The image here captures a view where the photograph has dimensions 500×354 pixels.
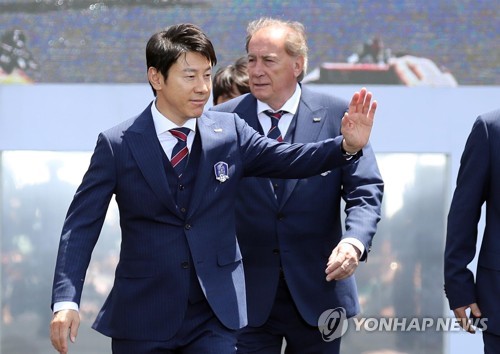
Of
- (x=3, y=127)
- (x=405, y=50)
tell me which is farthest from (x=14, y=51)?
(x=405, y=50)

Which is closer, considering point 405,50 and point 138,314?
point 138,314

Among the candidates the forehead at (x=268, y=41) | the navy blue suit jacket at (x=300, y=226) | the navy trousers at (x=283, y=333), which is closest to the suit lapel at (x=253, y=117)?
the navy blue suit jacket at (x=300, y=226)

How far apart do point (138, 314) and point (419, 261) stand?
4.01 meters

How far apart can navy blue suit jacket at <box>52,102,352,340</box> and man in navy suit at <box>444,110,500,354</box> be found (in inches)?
24.5

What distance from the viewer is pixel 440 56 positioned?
7.95 m

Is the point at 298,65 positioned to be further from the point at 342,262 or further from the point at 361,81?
the point at 361,81

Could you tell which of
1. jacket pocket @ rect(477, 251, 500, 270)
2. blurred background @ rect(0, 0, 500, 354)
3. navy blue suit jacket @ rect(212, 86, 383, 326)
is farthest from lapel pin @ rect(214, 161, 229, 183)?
blurred background @ rect(0, 0, 500, 354)

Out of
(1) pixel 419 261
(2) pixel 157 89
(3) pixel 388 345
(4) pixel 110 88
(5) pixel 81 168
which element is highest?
(2) pixel 157 89

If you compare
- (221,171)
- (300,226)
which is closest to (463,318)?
(300,226)

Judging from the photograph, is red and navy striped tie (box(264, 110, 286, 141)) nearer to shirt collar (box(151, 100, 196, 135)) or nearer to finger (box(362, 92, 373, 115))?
shirt collar (box(151, 100, 196, 135))

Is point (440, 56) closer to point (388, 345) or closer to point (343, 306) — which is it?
point (388, 345)

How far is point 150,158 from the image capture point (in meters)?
4.41

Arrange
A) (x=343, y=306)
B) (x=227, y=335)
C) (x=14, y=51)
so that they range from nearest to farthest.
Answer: (x=227, y=335) < (x=343, y=306) < (x=14, y=51)

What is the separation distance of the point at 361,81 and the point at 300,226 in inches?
116
